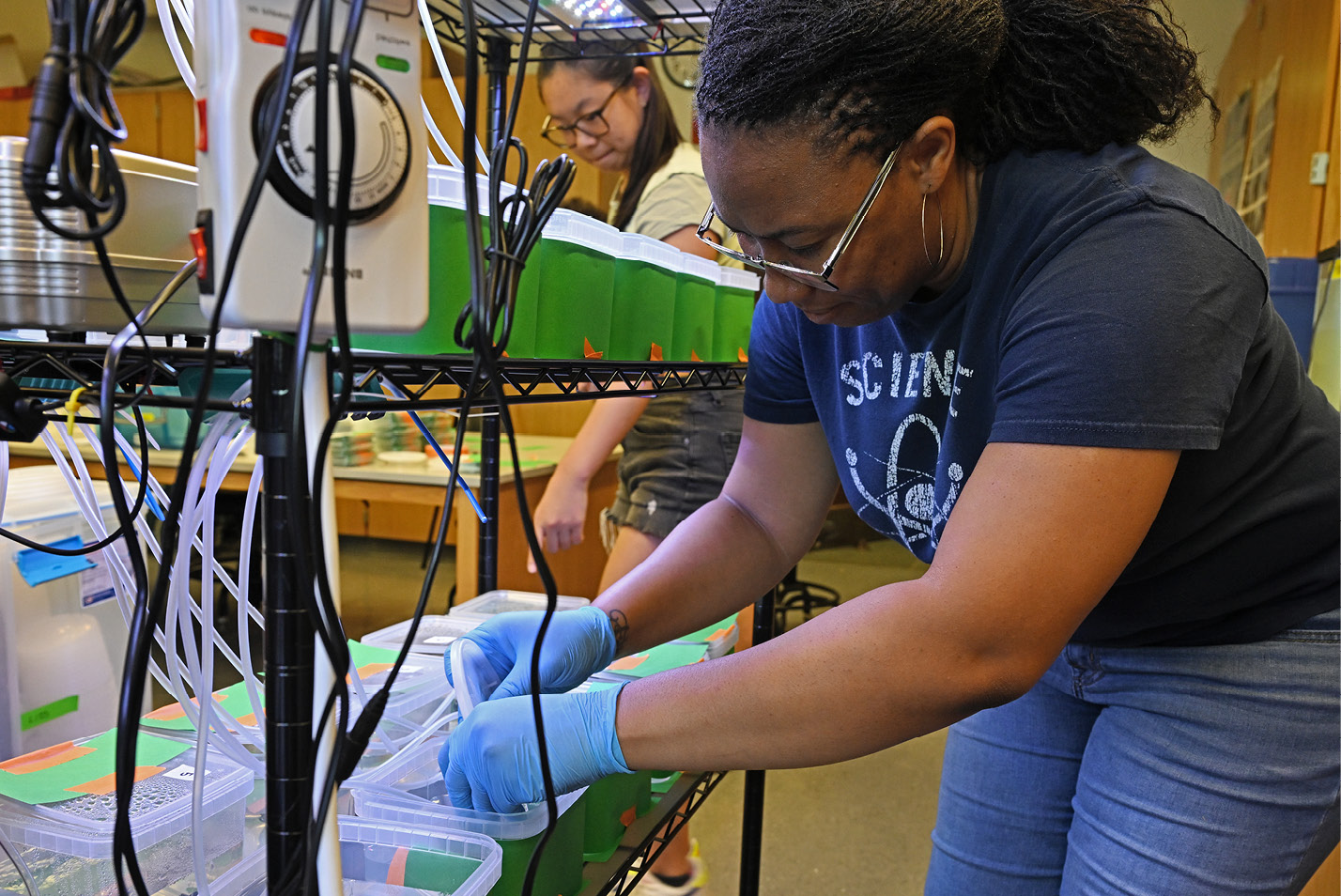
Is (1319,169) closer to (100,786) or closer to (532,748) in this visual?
(532,748)

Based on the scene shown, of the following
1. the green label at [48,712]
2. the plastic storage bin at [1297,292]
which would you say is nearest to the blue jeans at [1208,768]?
the green label at [48,712]

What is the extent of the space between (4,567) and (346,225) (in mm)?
1387

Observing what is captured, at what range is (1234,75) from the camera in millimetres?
5262

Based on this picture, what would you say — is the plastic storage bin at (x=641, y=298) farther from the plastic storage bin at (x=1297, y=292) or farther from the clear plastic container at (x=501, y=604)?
the plastic storage bin at (x=1297, y=292)

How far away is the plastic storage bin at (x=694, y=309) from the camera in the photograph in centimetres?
132

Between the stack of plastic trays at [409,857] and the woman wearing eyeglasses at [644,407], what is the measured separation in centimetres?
103

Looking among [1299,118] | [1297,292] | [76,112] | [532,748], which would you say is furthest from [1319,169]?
[76,112]

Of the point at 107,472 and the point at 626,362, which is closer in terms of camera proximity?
the point at 107,472

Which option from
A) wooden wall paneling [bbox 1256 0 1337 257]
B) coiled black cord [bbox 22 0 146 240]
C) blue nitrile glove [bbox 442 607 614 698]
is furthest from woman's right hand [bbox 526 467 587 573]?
wooden wall paneling [bbox 1256 0 1337 257]

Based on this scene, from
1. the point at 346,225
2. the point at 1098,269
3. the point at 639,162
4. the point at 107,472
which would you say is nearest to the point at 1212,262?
the point at 1098,269

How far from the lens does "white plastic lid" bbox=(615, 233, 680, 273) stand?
115 centimetres

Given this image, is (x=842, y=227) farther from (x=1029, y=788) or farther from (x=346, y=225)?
(x=1029, y=788)

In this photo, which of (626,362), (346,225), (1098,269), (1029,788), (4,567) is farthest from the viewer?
(4,567)

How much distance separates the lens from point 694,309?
4.49ft
